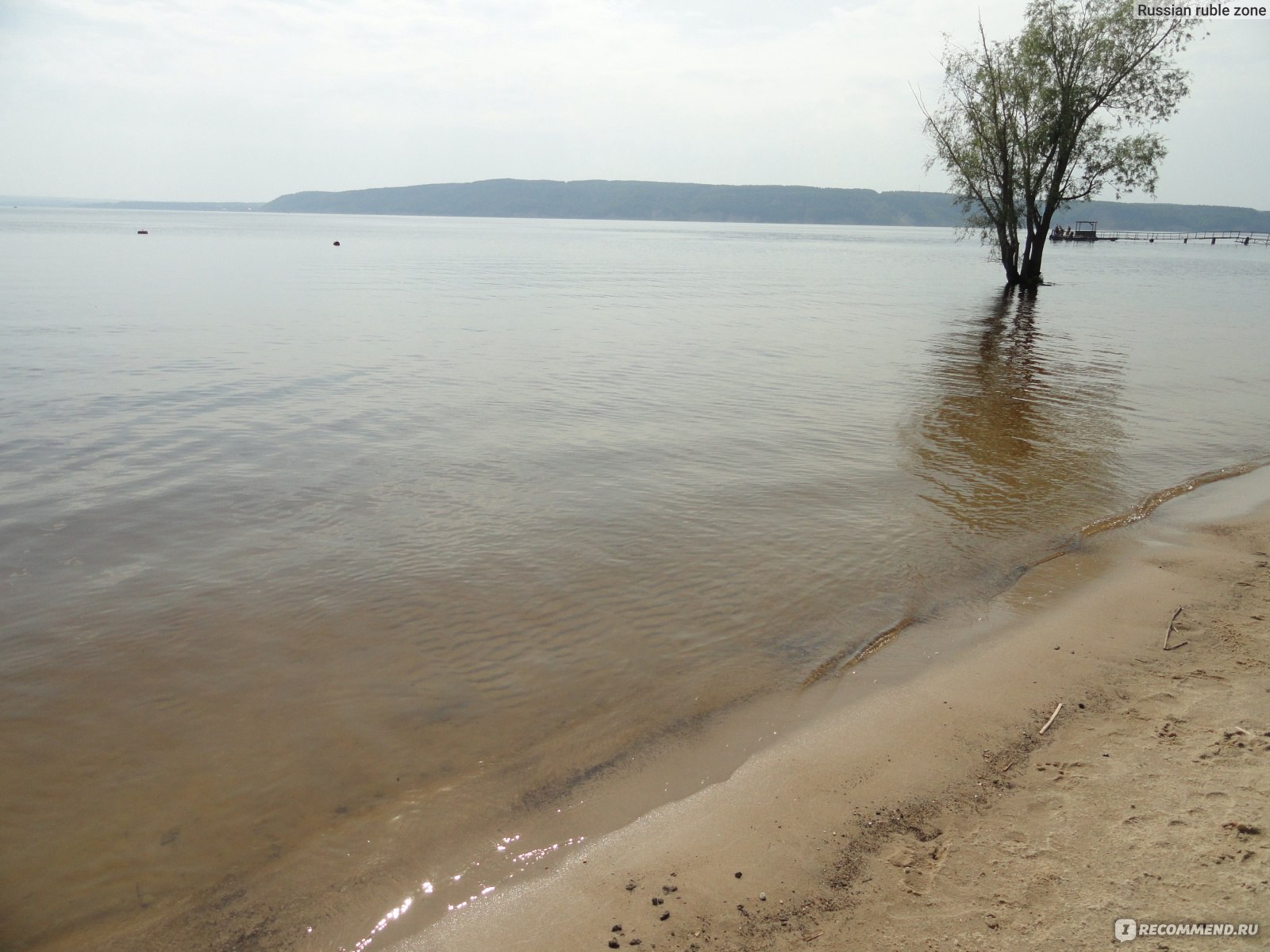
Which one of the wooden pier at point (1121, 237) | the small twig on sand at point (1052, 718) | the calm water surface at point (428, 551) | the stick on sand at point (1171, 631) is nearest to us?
the calm water surface at point (428, 551)

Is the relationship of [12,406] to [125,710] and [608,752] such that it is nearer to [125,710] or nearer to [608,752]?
[125,710]

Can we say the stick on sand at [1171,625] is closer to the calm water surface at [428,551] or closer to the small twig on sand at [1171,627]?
the small twig on sand at [1171,627]

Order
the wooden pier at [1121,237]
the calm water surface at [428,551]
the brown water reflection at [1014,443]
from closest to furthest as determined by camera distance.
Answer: the calm water surface at [428,551]
the brown water reflection at [1014,443]
the wooden pier at [1121,237]

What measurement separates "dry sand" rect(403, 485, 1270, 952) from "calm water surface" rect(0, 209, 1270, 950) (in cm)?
75

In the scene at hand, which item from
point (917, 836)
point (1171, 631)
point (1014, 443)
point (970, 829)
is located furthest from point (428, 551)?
point (1014, 443)

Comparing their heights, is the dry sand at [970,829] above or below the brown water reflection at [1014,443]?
below

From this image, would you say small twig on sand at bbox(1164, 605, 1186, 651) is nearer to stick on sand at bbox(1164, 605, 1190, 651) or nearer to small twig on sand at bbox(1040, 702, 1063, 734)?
stick on sand at bbox(1164, 605, 1190, 651)

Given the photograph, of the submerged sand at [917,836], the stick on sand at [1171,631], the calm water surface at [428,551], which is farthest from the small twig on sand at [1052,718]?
the calm water surface at [428,551]

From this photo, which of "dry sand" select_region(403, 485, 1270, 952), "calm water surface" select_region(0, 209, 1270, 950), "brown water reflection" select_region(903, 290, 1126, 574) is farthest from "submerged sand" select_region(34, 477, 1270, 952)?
"brown water reflection" select_region(903, 290, 1126, 574)

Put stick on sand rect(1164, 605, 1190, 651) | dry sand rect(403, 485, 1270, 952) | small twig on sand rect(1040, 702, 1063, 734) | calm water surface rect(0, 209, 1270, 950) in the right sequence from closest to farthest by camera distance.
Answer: dry sand rect(403, 485, 1270, 952) < calm water surface rect(0, 209, 1270, 950) < small twig on sand rect(1040, 702, 1063, 734) < stick on sand rect(1164, 605, 1190, 651)

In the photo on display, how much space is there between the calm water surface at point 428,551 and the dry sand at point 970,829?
2.47ft

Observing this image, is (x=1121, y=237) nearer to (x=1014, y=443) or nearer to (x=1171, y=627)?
(x=1014, y=443)

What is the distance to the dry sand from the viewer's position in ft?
10.7

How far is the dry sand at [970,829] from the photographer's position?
326 centimetres
